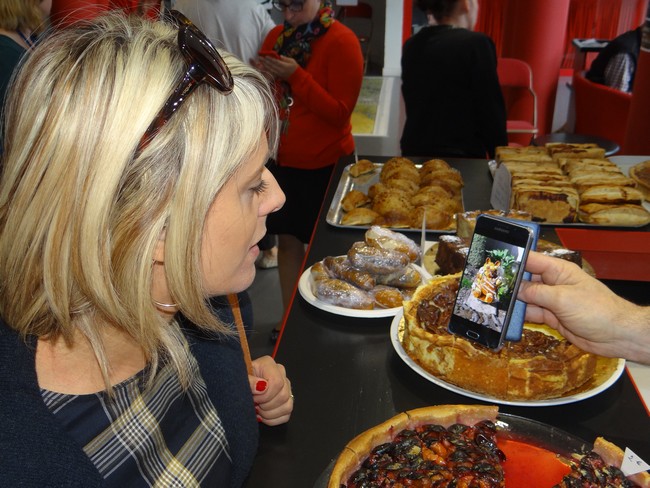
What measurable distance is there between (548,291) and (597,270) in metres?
0.65

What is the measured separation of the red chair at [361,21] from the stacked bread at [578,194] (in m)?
4.15

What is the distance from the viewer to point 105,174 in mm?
903

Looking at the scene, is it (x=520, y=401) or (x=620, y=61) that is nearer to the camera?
(x=520, y=401)

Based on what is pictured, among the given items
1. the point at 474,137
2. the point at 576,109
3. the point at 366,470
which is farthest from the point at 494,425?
the point at 576,109

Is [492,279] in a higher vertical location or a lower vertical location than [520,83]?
higher

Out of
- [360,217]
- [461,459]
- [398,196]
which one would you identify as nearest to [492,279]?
[461,459]

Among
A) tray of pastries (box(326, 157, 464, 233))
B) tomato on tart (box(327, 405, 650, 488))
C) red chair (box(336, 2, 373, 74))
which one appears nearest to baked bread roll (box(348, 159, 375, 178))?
tray of pastries (box(326, 157, 464, 233))

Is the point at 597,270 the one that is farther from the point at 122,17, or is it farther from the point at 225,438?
the point at 122,17

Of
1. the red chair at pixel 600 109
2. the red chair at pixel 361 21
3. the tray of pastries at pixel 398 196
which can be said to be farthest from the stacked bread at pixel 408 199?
the red chair at pixel 361 21

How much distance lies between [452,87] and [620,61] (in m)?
3.64

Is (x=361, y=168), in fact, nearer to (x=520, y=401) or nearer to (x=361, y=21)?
(x=520, y=401)

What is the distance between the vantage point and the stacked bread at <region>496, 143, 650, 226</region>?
8.45 feet

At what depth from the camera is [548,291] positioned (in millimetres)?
1516

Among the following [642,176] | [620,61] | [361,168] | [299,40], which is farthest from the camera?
[620,61]
